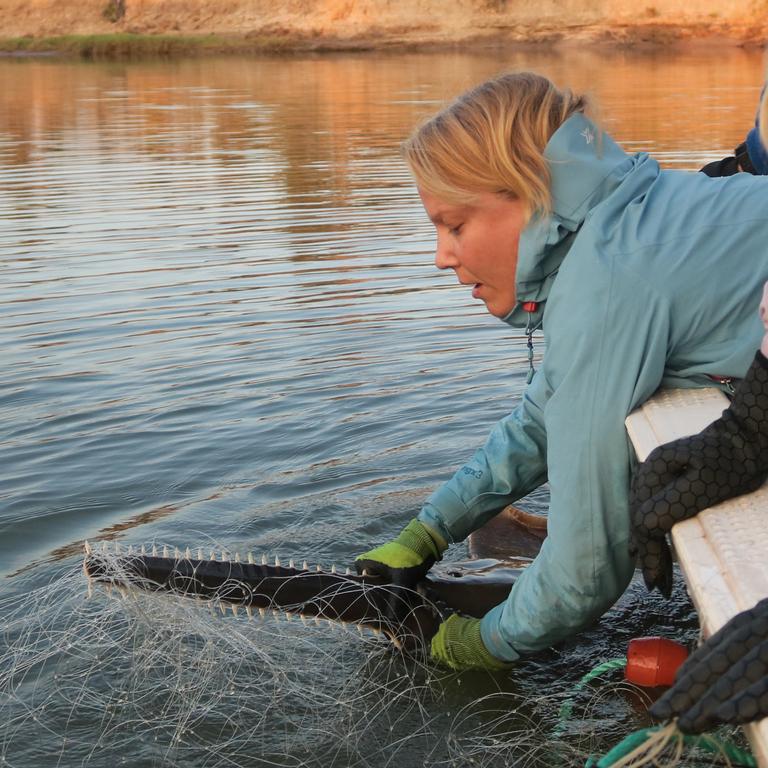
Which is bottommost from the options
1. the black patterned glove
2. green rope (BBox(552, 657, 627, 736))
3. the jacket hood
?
green rope (BBox(552, 657, 627, 736))

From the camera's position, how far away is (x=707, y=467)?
8.24 feet

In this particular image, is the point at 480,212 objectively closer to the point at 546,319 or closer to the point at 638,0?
the point at 546,319

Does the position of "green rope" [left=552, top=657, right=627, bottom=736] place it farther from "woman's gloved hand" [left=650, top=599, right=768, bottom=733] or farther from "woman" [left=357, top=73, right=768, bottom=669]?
"woman's gloved hand" [left=650, top=599, right=768, bottom=733]

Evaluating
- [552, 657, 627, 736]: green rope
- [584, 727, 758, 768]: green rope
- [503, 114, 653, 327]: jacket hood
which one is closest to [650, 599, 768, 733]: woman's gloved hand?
[584, 727, 758, 768]: green rope

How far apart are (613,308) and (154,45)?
52959 millimetres

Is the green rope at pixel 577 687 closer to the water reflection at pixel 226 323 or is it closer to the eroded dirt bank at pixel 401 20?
the water reflection at pixel 226 323

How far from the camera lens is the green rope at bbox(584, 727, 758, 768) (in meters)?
2.41

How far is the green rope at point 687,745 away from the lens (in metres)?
2.41

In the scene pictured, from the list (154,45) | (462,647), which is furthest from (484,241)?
(154,45)

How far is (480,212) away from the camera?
3.09 m

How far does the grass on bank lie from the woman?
50947 mm

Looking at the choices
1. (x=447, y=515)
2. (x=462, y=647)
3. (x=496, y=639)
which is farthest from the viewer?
(x=447, y=515)

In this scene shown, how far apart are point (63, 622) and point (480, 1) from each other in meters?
49.3

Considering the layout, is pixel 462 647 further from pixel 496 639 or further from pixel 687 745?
pixel 687 745
